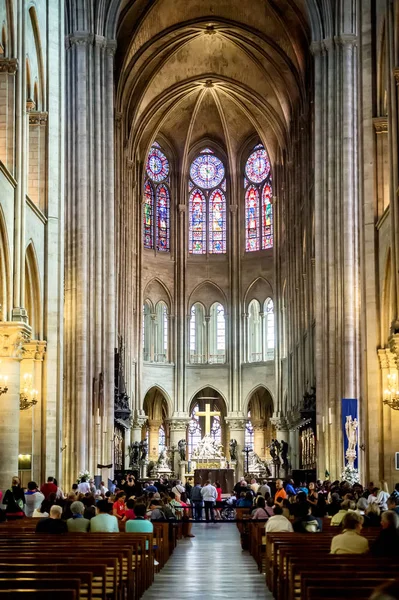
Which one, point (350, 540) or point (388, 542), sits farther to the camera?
point (350, 540)

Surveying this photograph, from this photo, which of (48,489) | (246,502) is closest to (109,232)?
(246,502)

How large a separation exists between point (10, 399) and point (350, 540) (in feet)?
42.2

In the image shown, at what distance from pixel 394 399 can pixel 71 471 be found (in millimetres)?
15389

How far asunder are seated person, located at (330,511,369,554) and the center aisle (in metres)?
3.08

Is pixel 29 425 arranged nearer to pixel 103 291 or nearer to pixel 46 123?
pixel 46 123

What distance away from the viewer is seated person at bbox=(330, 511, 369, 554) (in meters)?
10.2

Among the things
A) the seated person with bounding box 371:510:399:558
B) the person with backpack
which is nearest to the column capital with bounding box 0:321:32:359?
the person with backpack

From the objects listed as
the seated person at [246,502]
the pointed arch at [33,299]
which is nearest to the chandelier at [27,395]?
the pointed arch at [33,299]

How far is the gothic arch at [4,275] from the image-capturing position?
21812 millimetres

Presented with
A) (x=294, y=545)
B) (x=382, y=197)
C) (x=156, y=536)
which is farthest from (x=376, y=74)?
(x=294, y=545)

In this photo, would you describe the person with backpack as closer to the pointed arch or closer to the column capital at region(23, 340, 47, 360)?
the column capital at region(23, 340, 47, 360)

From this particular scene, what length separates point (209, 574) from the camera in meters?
16.2

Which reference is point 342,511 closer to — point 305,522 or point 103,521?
point 305,522

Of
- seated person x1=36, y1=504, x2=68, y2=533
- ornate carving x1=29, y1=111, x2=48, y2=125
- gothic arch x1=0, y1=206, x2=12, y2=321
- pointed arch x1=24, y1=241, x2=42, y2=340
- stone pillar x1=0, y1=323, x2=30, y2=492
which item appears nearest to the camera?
seated person x1=36, y1=504, x2=68, y2=533
